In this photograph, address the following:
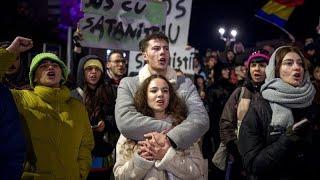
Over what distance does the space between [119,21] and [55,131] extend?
9.23 feet

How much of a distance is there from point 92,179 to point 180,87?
147 centimetres

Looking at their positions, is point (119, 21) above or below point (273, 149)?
above

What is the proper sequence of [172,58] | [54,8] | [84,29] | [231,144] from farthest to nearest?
[54,8] → [172,58] → [84,29] → [231,144]

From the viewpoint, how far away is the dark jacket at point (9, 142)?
254cm

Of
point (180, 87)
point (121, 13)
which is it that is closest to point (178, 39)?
point (121, 13)

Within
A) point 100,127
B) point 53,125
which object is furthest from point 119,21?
point 53,125

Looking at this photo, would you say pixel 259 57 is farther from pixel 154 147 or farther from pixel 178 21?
pixel 154 147

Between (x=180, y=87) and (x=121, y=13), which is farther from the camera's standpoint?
(x=121, y=13)

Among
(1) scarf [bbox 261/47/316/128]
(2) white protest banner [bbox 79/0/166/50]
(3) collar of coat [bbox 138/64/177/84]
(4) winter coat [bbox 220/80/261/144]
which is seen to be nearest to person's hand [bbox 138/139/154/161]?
(3) collar of coat [bbox 138/64/177/84]

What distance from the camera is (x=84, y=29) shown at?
6.14m

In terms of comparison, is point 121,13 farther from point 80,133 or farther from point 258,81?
point 80,133

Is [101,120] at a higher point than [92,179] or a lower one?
higher

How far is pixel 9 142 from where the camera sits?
255cm

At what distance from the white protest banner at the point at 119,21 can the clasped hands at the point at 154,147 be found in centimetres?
277
